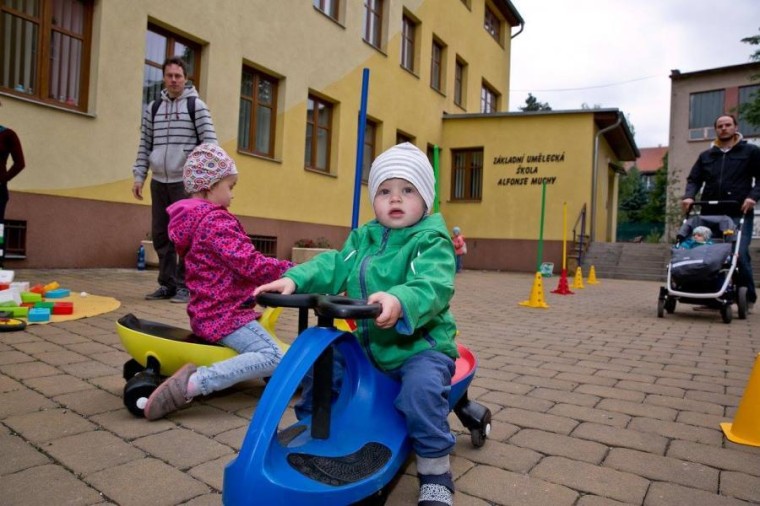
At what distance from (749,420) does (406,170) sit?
A: 67.9 inches

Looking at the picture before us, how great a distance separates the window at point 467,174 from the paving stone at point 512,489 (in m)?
15.8

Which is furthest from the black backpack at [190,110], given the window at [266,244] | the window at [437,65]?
the window at [437,65]

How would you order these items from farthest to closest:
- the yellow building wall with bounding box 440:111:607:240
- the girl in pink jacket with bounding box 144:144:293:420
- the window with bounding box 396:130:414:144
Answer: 1. the yellow building wall with bounding box 440:111:607:240
2. the window with bounding box 396:130:414:144
3. the girl in pink jacket with bounding box 144:144:293:420

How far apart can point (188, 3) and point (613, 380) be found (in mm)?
8746

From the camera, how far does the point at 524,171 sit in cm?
1627

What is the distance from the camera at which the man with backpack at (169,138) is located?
497cm

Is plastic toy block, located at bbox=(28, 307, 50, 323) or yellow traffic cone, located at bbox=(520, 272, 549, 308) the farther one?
yellow traffic cone, located at bbox=(520, 272, 549, 308)

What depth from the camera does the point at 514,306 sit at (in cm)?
711

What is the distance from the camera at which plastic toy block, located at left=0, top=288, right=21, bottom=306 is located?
4.21 meters

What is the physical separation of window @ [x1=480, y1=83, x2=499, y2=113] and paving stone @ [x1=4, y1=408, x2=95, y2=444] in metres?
20.0

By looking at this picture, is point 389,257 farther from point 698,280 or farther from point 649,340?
point 698,280

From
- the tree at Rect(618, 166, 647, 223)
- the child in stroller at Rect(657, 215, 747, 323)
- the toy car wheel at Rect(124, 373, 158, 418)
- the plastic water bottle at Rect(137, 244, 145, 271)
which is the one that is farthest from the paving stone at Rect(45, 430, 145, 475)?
the tree at Rect(618, 166, 647, 223)

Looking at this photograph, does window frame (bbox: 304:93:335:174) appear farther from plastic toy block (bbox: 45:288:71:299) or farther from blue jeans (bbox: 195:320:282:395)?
blue jeans (bbox: 195:320:282:395)

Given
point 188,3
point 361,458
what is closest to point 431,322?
point 361,458
